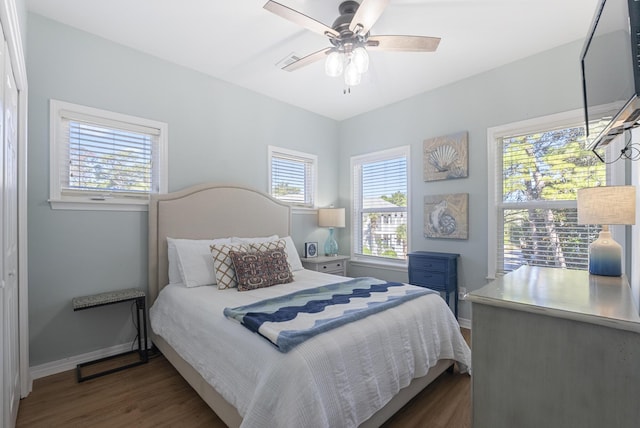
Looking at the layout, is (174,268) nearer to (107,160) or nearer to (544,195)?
(107,160)

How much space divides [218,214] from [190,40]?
64.9 inches

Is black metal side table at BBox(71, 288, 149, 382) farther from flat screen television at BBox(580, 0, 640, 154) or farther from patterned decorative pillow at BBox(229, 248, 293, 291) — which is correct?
flat screen television at BBox(580, 0, 640, 154)

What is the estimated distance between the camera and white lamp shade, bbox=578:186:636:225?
5.16 feet

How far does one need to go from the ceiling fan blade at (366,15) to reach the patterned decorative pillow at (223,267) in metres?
1.99

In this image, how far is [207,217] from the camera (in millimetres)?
3088

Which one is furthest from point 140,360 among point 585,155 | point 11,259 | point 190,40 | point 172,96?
point 585,155

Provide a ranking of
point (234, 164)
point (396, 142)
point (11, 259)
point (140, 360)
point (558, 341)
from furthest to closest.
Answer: point (396, 142) < point (234, 164) < point (140, 360) < point (11, 259) < point (558, 341)

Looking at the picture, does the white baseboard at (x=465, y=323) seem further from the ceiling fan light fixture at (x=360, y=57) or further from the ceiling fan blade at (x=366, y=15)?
the ceiling fan blade at (x=366, y=15)

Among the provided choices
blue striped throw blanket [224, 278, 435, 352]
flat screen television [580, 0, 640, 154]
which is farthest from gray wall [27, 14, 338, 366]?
flat screen television [580, 0, 640, 154]

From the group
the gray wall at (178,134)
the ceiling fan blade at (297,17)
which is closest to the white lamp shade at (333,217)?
the gray wall at (178,134)

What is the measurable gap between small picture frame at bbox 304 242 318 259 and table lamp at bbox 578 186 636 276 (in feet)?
9.79

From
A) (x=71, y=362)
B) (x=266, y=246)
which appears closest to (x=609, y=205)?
(x=266, y=246)

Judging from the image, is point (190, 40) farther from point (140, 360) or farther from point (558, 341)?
point (558, 341)

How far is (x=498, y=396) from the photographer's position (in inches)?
46.4
